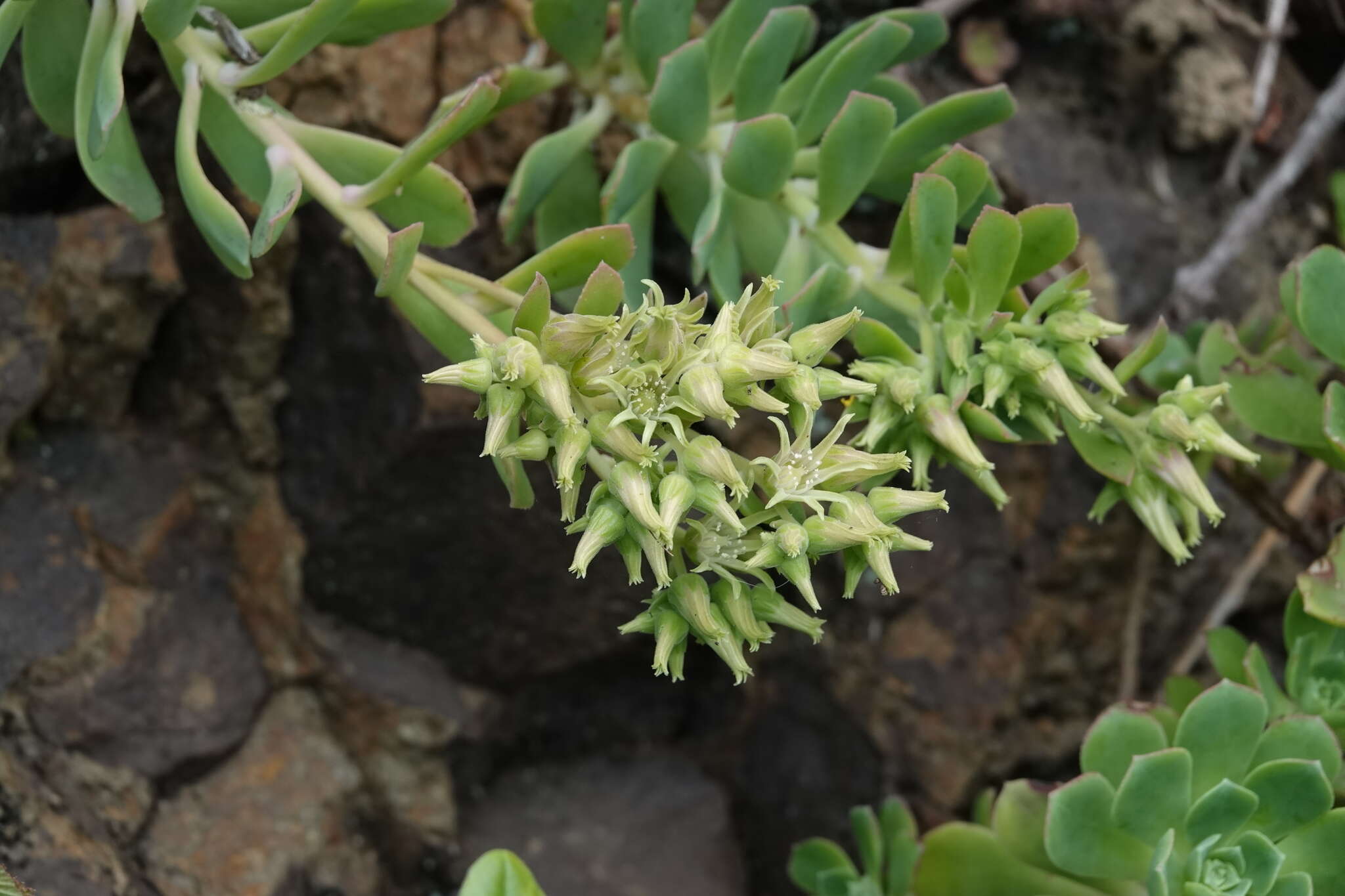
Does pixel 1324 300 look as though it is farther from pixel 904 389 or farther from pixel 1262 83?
pixel 1262 83

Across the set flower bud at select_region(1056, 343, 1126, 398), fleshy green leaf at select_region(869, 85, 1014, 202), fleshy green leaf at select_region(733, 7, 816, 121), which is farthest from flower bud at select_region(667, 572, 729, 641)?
fleshy green leaf at select_region(733, 7, 816, 121)

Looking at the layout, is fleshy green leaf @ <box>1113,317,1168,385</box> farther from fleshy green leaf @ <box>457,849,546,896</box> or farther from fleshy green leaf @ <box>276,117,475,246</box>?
fleshy green leaf @ <box>457,849,546,896</box>

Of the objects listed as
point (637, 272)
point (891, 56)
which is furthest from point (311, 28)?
point (891, 56)

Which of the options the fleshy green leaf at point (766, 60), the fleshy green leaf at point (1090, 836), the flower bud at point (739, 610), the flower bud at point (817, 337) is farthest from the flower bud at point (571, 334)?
the fleshy green leaf at point (1090, 836)

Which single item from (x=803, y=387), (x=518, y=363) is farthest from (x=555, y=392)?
(x=803, y=387)

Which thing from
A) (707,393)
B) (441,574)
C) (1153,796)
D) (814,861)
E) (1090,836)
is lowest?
(814,861)

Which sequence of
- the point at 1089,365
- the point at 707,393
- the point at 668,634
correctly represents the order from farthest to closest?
1. the point at 1089,365
2. the point at 668,634
3. the point at 707,393

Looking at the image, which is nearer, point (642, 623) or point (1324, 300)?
point (642, 623)

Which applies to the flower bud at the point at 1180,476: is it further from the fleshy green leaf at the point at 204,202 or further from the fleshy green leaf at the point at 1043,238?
the fleshy green leaf at the point at 204,202
